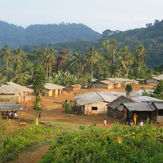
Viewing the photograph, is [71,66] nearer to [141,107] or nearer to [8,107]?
[8,107]

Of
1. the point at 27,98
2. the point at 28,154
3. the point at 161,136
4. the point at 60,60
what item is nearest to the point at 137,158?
the point at 161,136

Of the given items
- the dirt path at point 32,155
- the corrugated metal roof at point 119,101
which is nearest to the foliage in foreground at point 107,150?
the dirt path at point 32,155

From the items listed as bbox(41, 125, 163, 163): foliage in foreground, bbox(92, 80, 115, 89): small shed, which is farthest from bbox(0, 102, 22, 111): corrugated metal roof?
bbox(92, 80, 115, 89): small shed

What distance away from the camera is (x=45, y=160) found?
27.5ft

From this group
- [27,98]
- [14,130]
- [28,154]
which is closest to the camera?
[28,154]

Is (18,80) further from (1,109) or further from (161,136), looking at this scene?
(161,136)

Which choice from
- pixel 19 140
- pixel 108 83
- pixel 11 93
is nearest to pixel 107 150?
pixel 19 140

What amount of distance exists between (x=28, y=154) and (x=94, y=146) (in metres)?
5.52

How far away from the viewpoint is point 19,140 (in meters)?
13.5

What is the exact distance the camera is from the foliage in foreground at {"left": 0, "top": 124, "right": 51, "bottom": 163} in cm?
1186

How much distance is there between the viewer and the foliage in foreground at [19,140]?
1186cm

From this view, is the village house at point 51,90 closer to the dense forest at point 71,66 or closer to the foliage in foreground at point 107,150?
the dense forest at point 71,66

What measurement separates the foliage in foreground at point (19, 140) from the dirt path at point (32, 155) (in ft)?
1.22

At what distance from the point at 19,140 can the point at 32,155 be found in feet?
6.96
